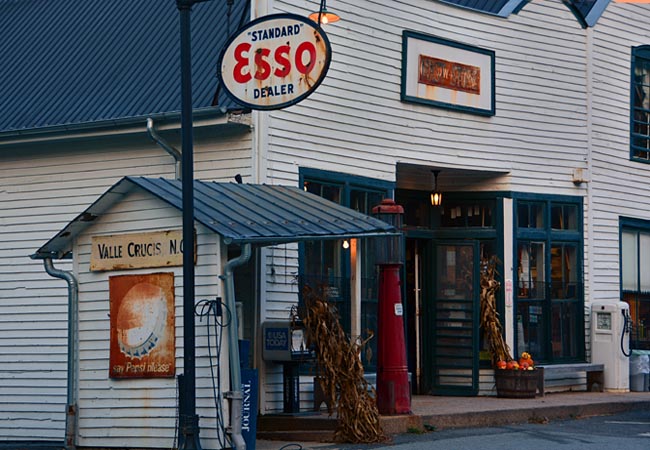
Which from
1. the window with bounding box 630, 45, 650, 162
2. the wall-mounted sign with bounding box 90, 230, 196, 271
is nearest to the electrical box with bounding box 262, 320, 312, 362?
the wall-mounted sign with bounding box 90, 230, 196, 271

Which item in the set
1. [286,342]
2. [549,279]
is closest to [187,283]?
[286,342]

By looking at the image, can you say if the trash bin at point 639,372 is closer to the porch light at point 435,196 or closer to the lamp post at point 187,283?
the porch light at point 435,196

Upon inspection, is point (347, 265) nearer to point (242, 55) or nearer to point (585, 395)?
point (242, 55)

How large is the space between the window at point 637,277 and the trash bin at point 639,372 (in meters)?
0.65

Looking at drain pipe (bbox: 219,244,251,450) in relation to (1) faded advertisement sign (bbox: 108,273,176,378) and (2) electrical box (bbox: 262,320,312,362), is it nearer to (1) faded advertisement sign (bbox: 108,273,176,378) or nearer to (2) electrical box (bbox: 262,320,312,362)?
(1) faded advertisement sign (bbox: 108,273,176,378)

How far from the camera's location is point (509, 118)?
18438 mm

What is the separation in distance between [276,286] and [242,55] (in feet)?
9.51

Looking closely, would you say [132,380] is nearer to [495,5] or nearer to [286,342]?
[286,342]

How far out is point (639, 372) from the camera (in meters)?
19.9

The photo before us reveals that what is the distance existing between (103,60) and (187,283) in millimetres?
6811

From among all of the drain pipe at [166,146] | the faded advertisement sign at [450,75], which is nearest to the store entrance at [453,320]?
the faded advertisement sign at [450,75]

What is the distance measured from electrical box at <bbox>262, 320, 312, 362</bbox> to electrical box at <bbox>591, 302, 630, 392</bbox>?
7.01 meters

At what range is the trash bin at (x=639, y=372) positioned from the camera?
19875 millimetres

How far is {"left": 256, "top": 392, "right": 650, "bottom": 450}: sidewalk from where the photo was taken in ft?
44.5
